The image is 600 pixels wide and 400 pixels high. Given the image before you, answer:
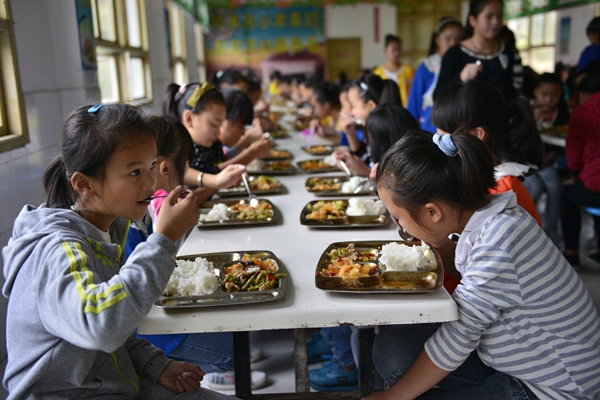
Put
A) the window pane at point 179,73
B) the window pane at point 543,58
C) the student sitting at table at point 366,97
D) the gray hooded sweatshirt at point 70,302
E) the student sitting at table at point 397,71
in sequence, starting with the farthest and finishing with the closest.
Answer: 1. the window pane at point 543,58
2. the window pane at point 179,73
3. the student sitting at table at point 397,71
4. the student sitting at table at point 366,97
5. the gray hooded sweatshirt at point 70,302

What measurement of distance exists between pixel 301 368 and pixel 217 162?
56.9 inches

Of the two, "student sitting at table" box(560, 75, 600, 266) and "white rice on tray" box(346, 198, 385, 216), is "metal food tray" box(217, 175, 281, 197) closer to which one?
"white rice on tray" box(346, 198, 385, 216)

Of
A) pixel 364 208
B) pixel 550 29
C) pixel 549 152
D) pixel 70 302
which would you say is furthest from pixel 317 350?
pixel 550 29

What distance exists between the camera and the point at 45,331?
3.37ft

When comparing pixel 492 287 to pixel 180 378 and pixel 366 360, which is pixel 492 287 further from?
pixel 180 378

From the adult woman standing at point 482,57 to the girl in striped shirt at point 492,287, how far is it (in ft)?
5.76

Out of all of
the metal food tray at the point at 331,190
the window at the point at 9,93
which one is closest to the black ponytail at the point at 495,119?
the metal food tray at the point at 331,190

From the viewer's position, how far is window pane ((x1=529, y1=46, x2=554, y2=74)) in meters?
10.3

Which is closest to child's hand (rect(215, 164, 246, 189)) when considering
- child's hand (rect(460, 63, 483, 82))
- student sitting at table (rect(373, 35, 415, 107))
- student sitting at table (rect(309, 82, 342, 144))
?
child's hand (rect(460, 63, 483, 82))

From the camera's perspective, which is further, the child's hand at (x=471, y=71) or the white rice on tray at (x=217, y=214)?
the child's hand at (x=471, y=71)

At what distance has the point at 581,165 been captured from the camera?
317 cm

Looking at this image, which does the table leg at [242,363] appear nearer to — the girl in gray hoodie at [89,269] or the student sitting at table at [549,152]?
the girl in gray hoodie at [89,269]

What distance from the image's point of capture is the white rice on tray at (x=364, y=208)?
74.9 inches

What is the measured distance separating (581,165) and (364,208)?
197 cm
